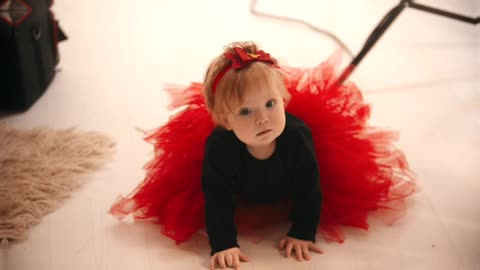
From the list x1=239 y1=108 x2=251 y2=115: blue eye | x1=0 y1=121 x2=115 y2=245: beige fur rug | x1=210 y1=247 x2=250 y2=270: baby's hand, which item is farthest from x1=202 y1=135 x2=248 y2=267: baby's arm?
x1=0 y1=121 x2=115 y2=245: beige fur rug

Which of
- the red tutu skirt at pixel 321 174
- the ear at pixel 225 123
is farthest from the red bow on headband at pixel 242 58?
the red tutu skirt at pixel 321 174

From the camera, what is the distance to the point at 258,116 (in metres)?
0.99

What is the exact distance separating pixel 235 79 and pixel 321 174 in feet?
1.17

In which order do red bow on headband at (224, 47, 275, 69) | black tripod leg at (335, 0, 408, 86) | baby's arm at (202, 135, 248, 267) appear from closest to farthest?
red bow on headband at (224, 47, 275, 69)
baby's arm at (202, 135, 248, 267)
black tripod leg at (335, 0, 408, 86)

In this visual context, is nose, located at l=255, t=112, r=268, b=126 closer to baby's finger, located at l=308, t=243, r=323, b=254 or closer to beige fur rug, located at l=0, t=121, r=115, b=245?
baby's finger, located at l=308, t=243, r=323, b=254

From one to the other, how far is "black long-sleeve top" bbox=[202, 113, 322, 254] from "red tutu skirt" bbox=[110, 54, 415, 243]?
85 mm

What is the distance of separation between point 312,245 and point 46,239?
59cm

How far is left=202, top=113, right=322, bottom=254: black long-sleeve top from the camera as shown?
1.08 meters

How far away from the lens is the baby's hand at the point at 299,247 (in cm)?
111

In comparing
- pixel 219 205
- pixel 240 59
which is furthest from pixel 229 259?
pixel 240 59

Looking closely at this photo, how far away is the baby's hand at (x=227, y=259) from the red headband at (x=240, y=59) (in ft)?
1.11

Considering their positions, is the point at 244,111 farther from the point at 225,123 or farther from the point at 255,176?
the point at 255,176

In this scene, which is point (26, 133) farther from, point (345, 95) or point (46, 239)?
point (345, 95)

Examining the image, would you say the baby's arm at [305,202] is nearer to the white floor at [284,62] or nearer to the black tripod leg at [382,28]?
the white floor at [284,62]
